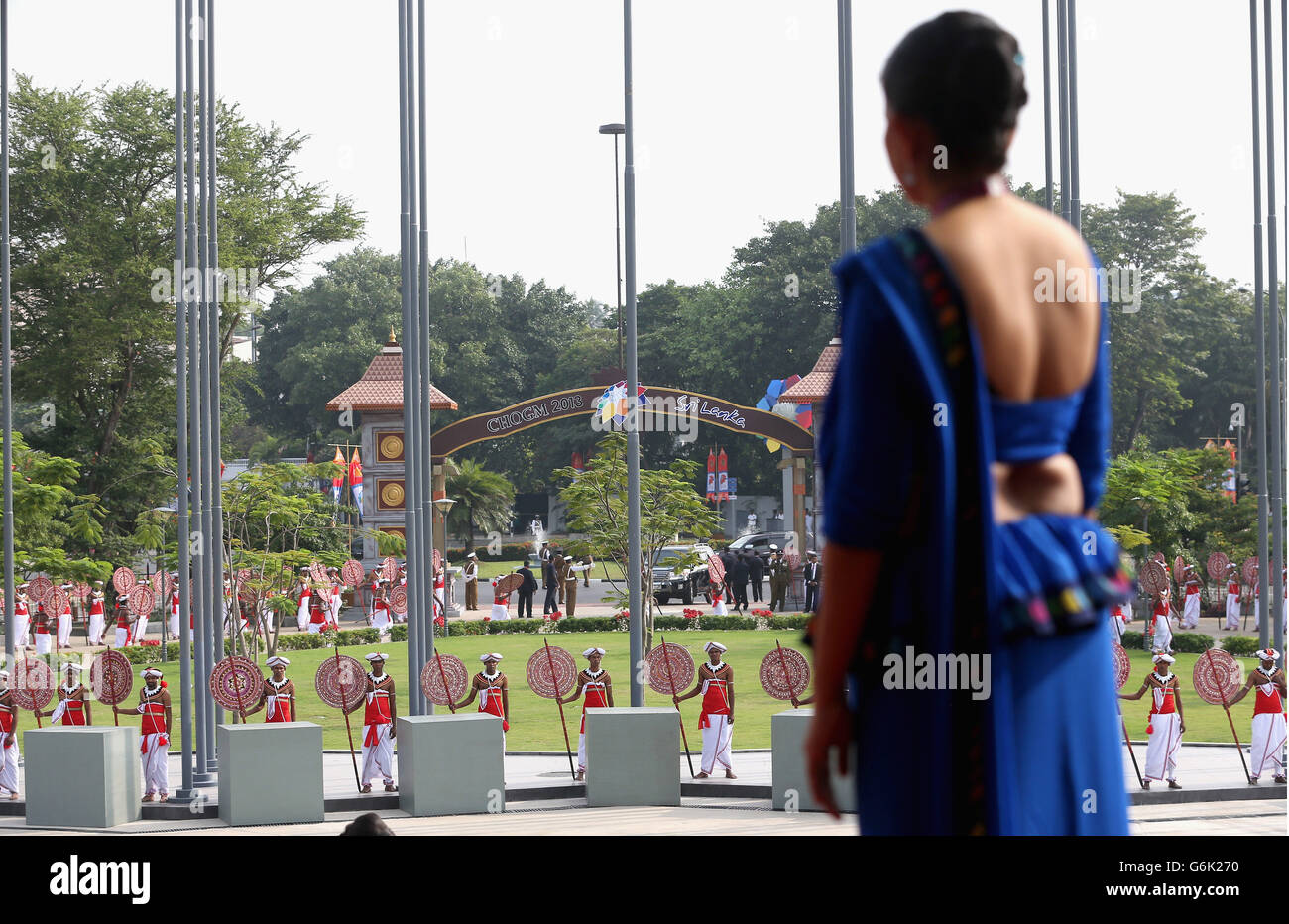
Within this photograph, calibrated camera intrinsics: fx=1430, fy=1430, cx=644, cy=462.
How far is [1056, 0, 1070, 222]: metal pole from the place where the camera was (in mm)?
11531

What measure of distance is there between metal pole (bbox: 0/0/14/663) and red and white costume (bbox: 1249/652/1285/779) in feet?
42.2

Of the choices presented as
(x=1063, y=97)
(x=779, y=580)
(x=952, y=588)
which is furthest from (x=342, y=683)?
(x=779, y=580)

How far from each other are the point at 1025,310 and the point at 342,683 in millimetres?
13914

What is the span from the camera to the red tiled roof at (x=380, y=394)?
35906 millimetres

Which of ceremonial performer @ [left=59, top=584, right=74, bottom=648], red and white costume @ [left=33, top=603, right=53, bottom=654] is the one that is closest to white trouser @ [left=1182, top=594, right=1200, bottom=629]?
red and white costume @ [left=33, top=603, right=53, bottom=654]

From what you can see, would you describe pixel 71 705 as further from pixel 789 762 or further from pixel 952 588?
pixel 952 588

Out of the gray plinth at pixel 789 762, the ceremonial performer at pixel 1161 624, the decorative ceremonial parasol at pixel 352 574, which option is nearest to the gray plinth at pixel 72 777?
the gray plinth at pixel 789 762

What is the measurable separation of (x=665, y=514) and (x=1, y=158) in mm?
13128

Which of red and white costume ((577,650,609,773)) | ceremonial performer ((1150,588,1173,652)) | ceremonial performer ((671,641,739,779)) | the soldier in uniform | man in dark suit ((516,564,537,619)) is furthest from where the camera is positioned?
the soldier in uniform

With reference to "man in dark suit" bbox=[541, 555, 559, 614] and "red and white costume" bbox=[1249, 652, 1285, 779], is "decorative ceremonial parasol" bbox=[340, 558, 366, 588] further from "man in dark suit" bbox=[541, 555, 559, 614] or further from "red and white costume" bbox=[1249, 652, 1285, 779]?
"red and white costume" bbox=[1249, 652, 1285, 779]

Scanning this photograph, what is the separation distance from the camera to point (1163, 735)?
13.8m

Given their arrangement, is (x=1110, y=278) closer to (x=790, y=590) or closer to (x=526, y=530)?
(x=790, y=590)
